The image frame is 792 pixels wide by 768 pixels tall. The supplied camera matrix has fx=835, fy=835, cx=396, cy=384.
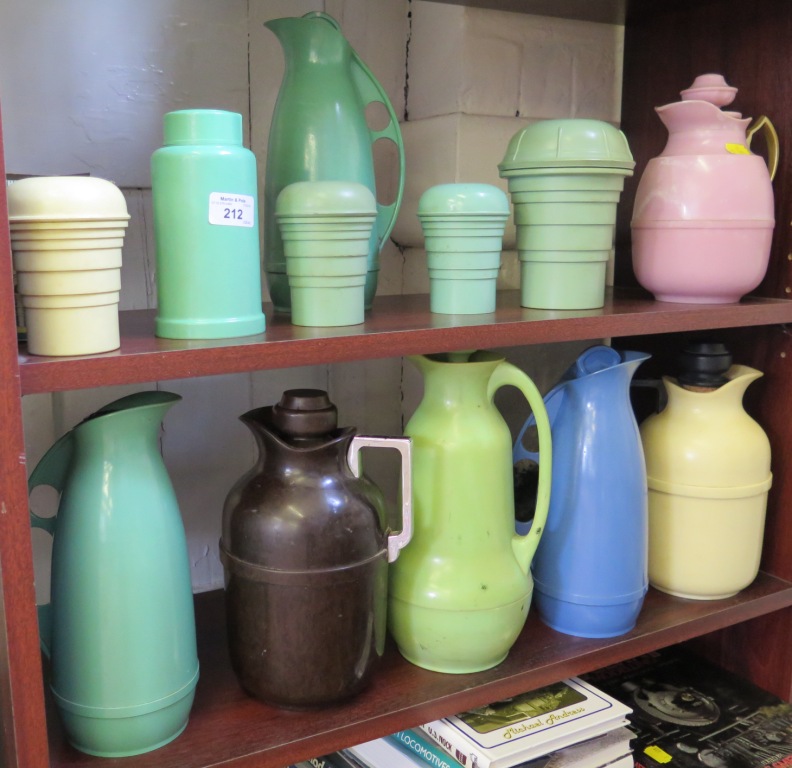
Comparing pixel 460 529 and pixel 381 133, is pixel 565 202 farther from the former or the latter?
pixel 460 529

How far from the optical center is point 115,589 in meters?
0.71

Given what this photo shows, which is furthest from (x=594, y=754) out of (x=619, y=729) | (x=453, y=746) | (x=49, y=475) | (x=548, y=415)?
(x=49, y=475)

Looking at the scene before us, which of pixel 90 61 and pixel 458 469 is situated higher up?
pixel 90 61

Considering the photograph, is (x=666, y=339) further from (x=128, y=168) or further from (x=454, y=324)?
(x=128, y=168)

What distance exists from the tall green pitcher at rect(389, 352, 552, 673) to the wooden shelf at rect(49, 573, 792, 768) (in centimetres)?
3

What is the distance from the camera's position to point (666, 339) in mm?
1214

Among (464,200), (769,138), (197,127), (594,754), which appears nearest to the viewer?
(197,127)

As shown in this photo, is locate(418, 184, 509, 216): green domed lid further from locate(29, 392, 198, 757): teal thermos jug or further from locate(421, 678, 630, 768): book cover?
locate(421, 678, 630, 768): book cover

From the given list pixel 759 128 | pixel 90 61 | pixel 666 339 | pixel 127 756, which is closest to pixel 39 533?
pixel 127 756

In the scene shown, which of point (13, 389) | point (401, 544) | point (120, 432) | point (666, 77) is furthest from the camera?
point (666, 77)

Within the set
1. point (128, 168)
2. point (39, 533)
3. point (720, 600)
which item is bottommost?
point (720, 600)

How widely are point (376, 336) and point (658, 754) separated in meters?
0.66

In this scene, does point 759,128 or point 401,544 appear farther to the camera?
point 759,128

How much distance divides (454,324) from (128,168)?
437 millimetres
